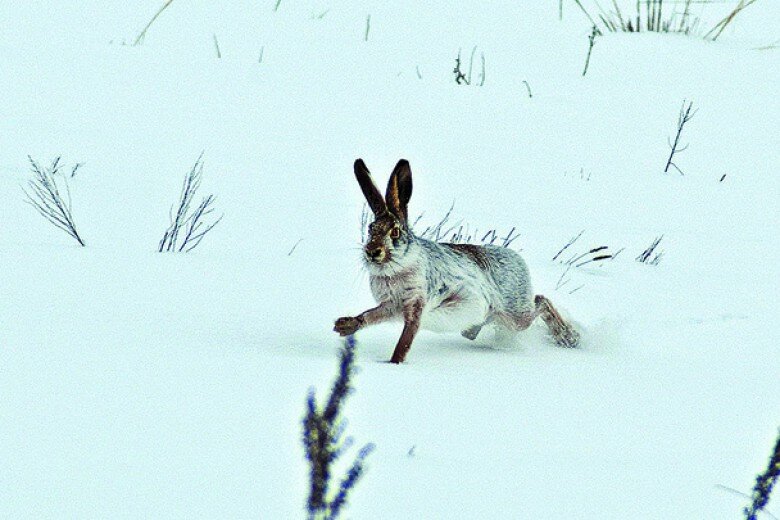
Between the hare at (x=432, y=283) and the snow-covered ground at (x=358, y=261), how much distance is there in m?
0.13

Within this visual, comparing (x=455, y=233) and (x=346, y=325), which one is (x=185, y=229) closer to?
(x=455, y=233)

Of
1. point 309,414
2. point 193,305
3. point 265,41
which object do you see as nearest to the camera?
point 309,414

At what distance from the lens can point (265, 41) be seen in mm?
10289

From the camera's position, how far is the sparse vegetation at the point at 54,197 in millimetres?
6105

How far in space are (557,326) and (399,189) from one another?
1.11 m

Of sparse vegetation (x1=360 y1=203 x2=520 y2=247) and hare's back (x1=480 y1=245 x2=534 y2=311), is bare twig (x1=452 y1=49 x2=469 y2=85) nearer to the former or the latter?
sparse vegetation (x1=360 y1=203 x2=520 y2=247)

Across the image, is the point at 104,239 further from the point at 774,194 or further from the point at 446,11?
the point at 446,11

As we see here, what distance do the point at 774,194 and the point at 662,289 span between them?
2.35 metres

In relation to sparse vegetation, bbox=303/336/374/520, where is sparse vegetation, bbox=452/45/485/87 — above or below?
below

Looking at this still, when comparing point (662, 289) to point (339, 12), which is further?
point (339, 12)

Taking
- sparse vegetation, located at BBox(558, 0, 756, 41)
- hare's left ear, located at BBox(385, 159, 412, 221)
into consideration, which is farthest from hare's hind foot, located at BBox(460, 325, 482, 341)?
sparse vegetation, located at BBox(558, 0, 756, 41)

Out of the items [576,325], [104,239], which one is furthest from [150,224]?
[576,325]

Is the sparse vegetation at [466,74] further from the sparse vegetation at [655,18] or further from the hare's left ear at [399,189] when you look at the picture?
the hare's left ear at [399,189]

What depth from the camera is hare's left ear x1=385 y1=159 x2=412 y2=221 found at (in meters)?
4.50
